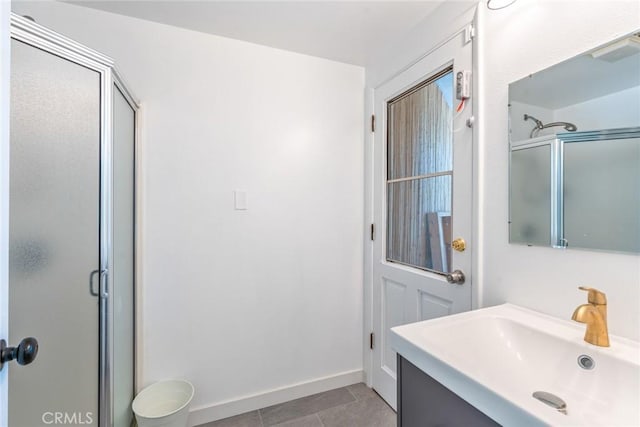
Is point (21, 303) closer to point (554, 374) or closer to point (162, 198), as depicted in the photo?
point (162, 198)

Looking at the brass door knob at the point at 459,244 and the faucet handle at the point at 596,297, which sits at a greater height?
the brass door knob at the point at 459,244

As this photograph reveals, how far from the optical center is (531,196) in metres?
1.02

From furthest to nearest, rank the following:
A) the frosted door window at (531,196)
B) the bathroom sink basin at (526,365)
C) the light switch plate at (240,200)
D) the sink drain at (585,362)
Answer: the light switch plate at (240,200) → the frosted door window at (531,196) → the sink drain at (585,362) → the bathroom sink basin at (526,365)

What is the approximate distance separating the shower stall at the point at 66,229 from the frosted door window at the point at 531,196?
1.69 meters

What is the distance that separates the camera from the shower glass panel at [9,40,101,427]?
0.84 m

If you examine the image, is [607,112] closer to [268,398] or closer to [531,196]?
[531,196]

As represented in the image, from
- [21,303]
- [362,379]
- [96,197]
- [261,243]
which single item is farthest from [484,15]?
[362,379]

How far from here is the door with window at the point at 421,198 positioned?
4.28ft

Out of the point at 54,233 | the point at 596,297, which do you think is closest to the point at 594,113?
the point at 596,297

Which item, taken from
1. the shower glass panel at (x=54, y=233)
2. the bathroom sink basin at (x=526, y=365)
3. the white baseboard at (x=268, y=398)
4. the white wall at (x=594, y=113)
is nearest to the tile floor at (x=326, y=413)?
the white baseboard at (x=268, y=398)

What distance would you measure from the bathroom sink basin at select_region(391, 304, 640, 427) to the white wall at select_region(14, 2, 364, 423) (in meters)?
1.15

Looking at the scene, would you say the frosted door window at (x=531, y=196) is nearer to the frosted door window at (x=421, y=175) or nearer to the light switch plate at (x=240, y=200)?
the frosted door window at (x=421, y=175)

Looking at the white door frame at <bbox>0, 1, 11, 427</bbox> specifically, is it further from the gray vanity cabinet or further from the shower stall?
the gray vanity cabinet

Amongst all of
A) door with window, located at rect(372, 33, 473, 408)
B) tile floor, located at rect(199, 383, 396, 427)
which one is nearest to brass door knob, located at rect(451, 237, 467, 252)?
door with window, located at rect(372, 33, 473, 408)
